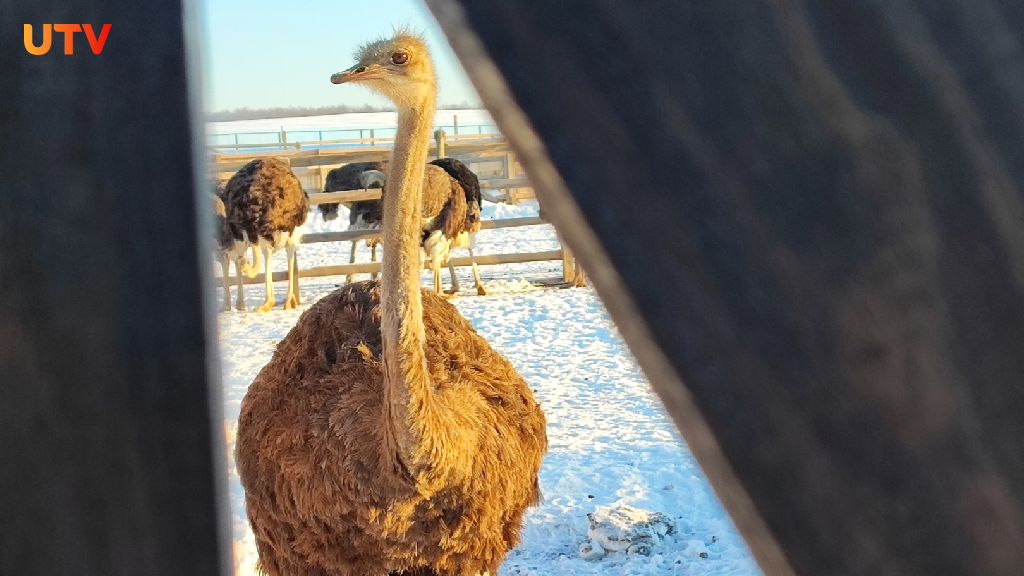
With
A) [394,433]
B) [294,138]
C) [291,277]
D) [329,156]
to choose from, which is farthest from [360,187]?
[294,138]

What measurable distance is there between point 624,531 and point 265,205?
4.93 m

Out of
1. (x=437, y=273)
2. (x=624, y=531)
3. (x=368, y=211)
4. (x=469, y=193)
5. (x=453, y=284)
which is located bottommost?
(x=624, y=531)

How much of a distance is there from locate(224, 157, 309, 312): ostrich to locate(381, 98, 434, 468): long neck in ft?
18.6

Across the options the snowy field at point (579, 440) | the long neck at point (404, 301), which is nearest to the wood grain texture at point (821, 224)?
the snowy field at point (579, 440)

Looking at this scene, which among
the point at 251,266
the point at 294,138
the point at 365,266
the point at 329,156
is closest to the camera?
the point at 365,266

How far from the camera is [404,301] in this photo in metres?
1.66

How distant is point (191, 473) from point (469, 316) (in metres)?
6.50

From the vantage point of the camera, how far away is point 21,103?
0.32m

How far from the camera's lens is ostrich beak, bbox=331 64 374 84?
1887 mm

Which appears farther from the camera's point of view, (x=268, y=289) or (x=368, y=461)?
(x=268, y=289)

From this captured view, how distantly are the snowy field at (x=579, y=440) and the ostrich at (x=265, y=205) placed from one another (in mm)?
604

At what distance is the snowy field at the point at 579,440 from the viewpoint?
297cm

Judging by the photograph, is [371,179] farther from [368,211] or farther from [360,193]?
[360,193]

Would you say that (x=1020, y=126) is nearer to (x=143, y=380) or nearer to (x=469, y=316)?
(x=143, y=380)
